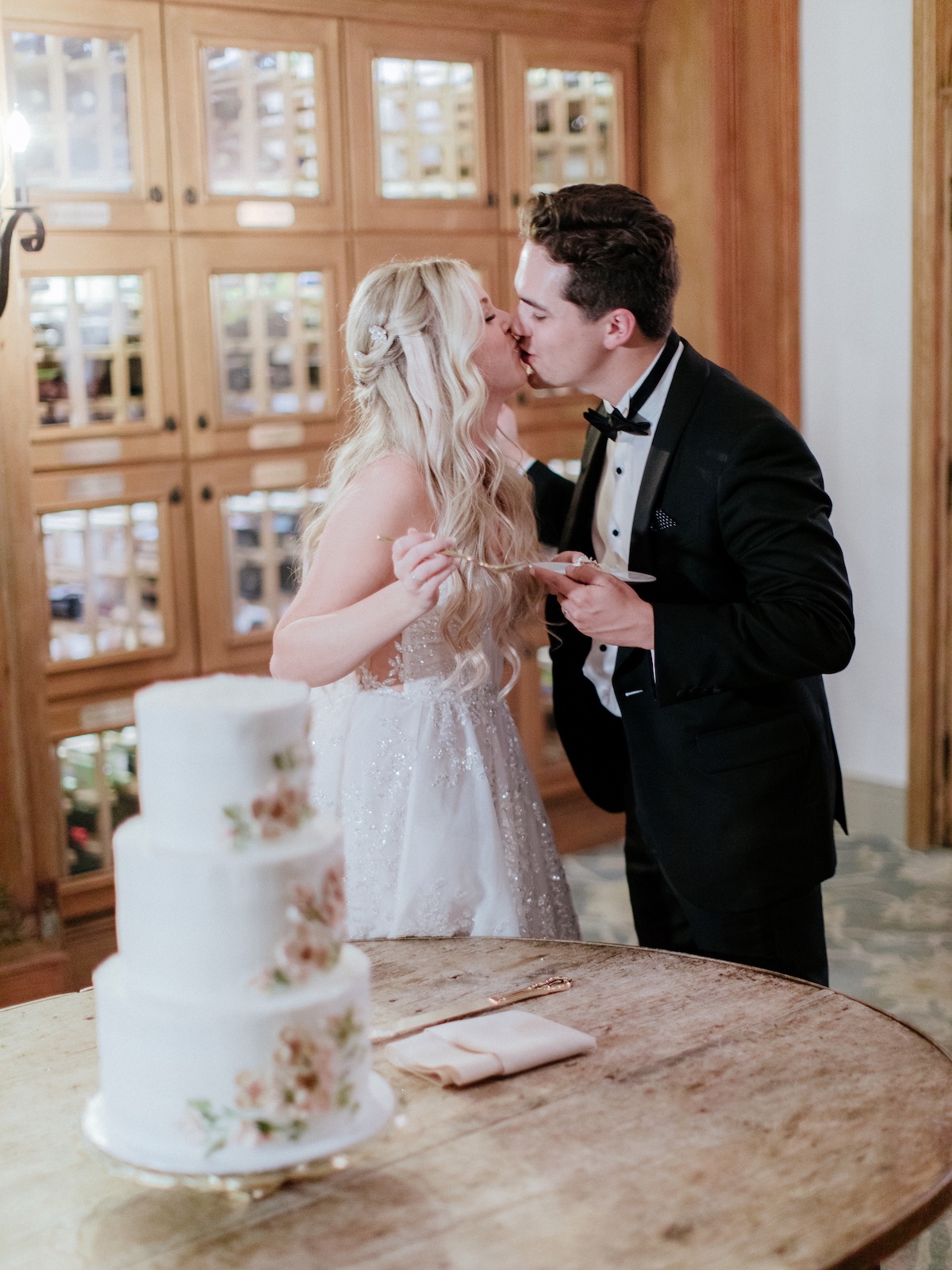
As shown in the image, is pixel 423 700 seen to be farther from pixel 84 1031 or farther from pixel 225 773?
pixel 225 773

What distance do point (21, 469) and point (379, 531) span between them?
47.8 inches

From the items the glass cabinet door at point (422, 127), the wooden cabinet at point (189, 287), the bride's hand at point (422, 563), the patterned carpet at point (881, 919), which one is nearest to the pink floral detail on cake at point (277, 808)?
the bride's hand at point (422, 563)

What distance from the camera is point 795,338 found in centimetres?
467

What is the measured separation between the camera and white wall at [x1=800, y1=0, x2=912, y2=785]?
4406 millimetres

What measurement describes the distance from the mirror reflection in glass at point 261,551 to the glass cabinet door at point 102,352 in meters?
0.27

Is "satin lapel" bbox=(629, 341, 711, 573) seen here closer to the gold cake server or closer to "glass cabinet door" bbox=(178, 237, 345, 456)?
the gold cake server

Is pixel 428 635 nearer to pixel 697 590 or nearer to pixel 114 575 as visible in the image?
pixel 697 590

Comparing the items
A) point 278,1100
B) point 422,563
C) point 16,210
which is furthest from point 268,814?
point 16,210

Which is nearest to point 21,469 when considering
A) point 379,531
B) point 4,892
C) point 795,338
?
point 4,892

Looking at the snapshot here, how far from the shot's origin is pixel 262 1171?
115 centimetres

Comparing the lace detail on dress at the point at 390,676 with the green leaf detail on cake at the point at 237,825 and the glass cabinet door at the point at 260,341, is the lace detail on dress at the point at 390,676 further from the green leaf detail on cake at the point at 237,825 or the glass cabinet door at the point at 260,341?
the glass cabinet door at the point at 260,341

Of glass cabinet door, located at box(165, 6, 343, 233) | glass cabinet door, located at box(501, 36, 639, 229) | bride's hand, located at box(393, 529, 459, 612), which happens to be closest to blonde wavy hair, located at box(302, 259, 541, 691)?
bride's hand, located at box(393, 529, 459, 612)

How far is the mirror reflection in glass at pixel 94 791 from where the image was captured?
141 inches

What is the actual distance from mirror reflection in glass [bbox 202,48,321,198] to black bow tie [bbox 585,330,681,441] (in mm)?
1750
